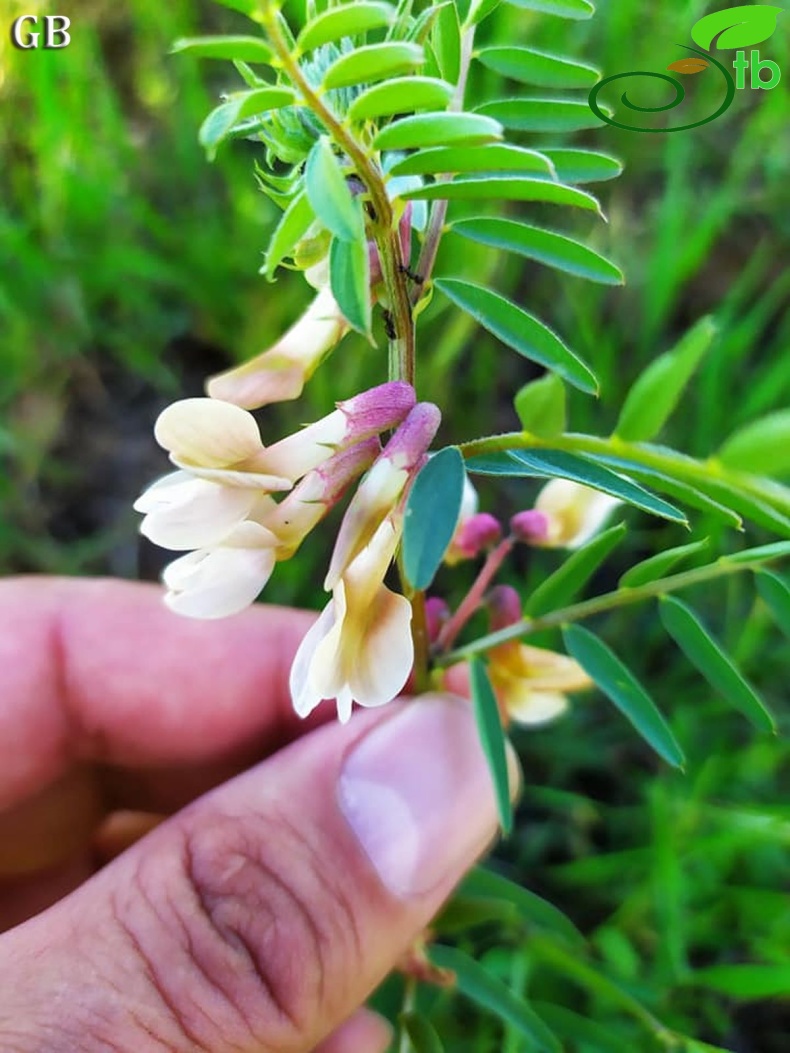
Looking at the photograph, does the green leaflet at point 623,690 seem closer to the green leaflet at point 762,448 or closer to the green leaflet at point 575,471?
the green leaflet at point 575,471

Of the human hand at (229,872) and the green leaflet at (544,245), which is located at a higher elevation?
the green leaflet at (544,245)

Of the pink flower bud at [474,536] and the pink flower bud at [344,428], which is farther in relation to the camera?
the pink flower bud at [474,536]

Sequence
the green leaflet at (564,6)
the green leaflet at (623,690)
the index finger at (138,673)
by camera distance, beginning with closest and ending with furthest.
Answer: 1. the green leaflet at (564,6)
2. the green leaflet at (623,690)
3. the index finger at (138,673)

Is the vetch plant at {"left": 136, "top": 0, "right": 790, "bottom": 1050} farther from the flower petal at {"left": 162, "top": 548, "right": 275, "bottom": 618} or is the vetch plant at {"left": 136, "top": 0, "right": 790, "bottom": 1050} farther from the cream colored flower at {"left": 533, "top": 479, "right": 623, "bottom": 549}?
the cream colored flower at {"left": 533, "top": 479, "right": 623, "bottom": 549}

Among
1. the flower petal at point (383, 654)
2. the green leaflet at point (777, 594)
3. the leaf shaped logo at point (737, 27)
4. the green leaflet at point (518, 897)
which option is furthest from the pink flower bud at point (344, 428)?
the green leaflet at point (518, 897)

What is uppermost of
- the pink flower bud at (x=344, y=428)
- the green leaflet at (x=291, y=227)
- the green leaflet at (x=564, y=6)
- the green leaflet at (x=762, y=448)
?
the green leaflet at (x=564, y=6)

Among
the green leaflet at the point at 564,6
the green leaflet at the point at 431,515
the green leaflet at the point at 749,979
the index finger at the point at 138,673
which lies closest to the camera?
the green leaflet at the point at 431,515
